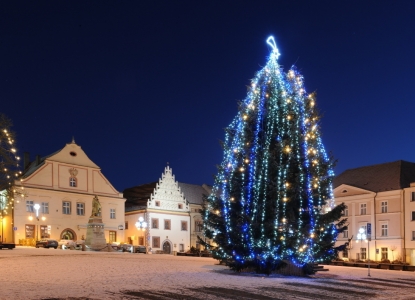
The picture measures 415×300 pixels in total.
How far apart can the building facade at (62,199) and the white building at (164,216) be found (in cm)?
329

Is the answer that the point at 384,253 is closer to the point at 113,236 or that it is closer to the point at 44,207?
the point at 113,236

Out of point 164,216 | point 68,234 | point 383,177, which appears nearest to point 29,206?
point 68,234

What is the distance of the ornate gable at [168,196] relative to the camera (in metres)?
67.0

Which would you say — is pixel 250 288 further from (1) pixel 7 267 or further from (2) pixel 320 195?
(1) pixel 7 267

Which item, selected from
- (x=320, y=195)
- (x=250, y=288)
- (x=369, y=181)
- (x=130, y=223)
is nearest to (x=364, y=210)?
(x=369, y=181)

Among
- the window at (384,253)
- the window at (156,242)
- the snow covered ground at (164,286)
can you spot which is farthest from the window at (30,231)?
the window at (384,253)

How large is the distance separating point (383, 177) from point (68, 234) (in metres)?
35.6

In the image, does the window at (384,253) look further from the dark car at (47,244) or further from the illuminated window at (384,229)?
the dark car at (47,244)

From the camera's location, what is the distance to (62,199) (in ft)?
188

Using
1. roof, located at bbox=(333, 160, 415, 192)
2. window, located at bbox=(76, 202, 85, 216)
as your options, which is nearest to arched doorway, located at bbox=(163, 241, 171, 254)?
window, located at bbox=(76, 202, 85, 216)

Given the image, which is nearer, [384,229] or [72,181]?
[384,229]

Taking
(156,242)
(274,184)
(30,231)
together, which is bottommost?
(156,242)

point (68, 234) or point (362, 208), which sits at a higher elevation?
point (362, 208)

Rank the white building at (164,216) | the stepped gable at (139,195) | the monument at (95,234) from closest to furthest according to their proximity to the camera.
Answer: the monument at (95,234)
the white building at (164,216)
the stepped gable at (139,195)
